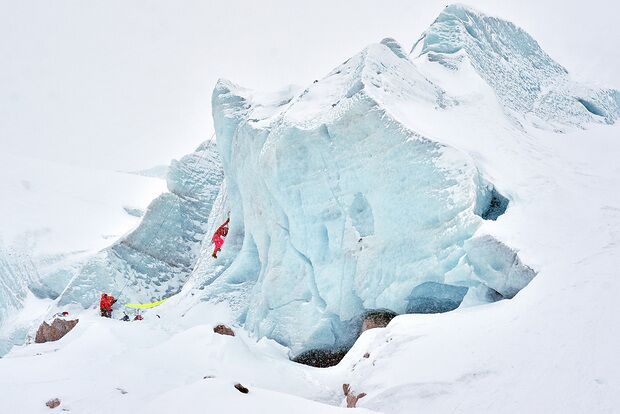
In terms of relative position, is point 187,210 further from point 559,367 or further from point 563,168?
point 559,367

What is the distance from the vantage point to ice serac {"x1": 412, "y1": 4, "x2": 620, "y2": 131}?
48.6 feet

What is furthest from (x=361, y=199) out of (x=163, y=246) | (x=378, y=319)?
(x=163, y=246)

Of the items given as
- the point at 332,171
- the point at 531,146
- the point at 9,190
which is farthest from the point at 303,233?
the point at 9,190

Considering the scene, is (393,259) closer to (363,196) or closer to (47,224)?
(363,196)

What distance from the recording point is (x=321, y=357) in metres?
9.91

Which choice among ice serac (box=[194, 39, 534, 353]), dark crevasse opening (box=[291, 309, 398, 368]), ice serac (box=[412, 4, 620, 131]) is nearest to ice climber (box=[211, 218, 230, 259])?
ice serac (box=[194, 39, 534, 353])

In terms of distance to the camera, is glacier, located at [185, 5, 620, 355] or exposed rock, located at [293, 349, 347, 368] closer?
glacier, located at [185, 5, 620, 355]

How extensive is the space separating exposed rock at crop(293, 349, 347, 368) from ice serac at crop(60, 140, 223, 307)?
9.79 m

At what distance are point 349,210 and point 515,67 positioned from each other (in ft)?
36.1

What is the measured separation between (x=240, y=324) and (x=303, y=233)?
365 centimetres

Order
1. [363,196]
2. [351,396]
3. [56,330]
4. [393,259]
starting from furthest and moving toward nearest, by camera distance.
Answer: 1. [56,330]
2. [363,196]
3. [393,259]
4. [351,396]

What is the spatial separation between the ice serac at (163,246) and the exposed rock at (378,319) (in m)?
11.2

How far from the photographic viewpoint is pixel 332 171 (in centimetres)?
1045

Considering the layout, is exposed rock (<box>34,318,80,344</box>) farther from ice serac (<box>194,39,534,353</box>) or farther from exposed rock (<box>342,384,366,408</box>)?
exposed rock (<box>342,384,366,408</box>)
